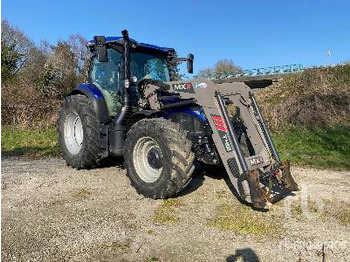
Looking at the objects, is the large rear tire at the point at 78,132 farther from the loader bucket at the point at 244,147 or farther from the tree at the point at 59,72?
the tree at the point at 59,72

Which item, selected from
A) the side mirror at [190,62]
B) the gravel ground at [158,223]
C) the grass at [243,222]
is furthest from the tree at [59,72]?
the grass at [243,222]

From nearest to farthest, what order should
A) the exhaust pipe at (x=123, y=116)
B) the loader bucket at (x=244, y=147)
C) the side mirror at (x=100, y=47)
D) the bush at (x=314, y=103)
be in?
the loader bucket at (x=244, y=147), the side mirror at (x=100, y=47), the exhaust pipe at (x=123, y=116), the bush at (x=314, y=103)

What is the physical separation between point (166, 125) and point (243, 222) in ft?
6.05

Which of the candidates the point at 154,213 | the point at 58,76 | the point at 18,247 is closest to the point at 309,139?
the point at 154,213

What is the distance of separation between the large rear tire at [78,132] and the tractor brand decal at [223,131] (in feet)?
8.90

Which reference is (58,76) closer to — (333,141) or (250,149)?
(333,141)

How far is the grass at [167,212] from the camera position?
5035 millimetres

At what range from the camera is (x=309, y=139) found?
12.7m

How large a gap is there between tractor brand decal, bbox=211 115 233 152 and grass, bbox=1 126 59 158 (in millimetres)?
6095

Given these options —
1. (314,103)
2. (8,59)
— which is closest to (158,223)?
(314,103)

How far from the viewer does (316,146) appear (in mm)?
11523

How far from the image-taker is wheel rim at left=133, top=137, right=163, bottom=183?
6066 millimetres

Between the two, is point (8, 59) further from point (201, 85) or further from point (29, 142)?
point (201, 85)

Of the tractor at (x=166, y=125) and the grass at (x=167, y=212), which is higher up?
the tractor at (x=166, y=125)
